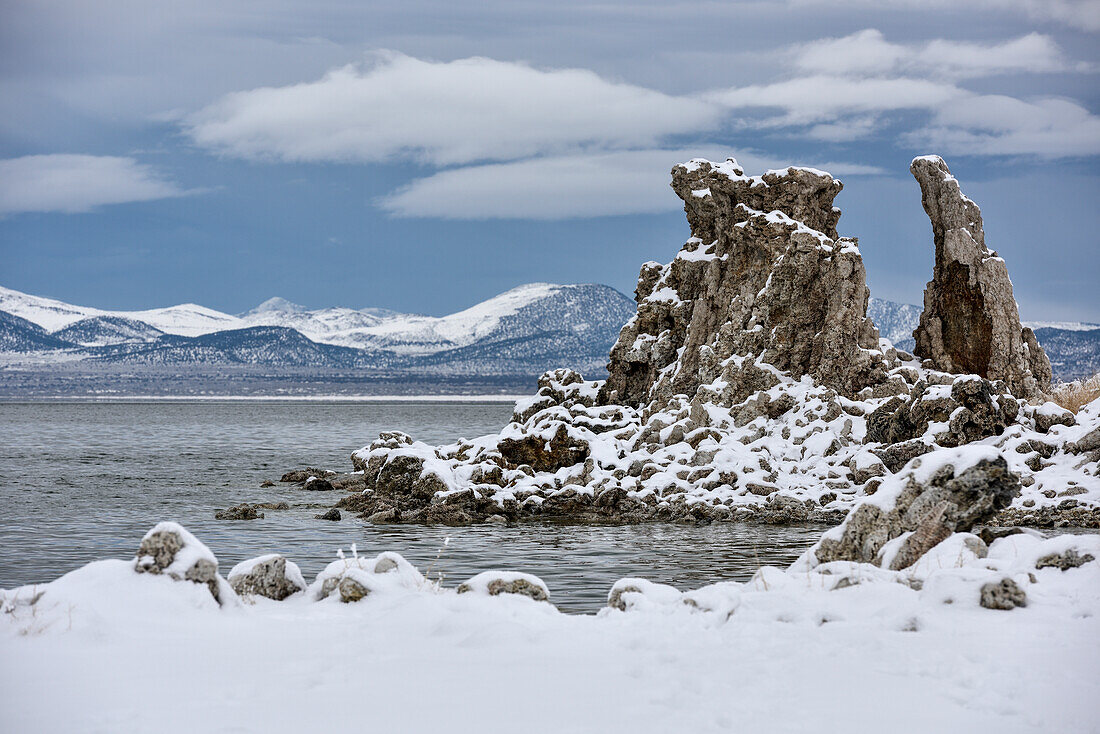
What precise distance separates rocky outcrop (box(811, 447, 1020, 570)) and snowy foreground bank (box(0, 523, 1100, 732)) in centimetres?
44

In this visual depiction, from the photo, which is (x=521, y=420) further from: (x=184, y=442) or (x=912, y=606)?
(x=184, y=442)

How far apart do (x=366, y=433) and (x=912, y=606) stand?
98.1m

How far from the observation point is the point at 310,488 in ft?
148

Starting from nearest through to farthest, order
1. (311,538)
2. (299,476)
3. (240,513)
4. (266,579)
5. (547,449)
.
Result: (266,579) → (311,538) → (240,513) → (547,449) → (299,476)

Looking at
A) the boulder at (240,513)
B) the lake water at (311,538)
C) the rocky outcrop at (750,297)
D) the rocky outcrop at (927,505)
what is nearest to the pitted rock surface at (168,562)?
the lake water at (311,538)

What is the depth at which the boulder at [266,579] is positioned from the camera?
12344mm

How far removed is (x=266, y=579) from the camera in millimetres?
12406

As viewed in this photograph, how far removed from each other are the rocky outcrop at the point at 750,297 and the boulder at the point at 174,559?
3173 cm

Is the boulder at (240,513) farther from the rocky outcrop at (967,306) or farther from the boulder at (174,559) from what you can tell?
the rocky outcrop at (967,306)

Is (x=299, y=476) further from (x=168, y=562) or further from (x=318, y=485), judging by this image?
(x=168, y=562)

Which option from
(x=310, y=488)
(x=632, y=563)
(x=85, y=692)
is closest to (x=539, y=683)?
(x=85, y=692)

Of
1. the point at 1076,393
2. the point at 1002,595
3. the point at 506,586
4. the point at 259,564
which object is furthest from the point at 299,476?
the point at 1002,595

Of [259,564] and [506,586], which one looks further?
[259,564]

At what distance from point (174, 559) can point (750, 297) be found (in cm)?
3450
